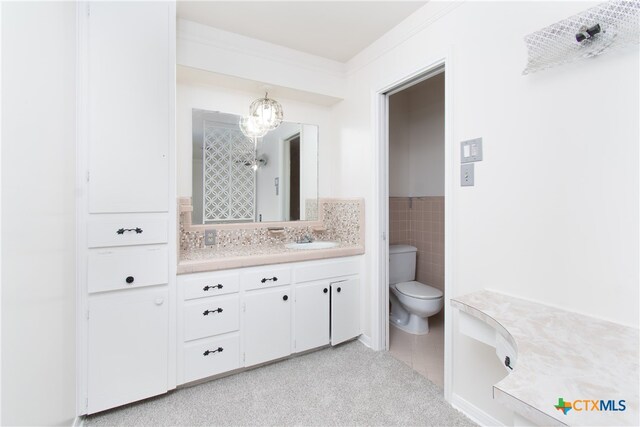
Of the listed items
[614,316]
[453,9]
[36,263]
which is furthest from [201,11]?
[614,316]

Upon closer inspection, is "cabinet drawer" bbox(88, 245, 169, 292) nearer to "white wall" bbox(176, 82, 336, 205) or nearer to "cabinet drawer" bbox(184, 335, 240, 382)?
"cabinet drawer" bbox(184, 335, 240, 382)

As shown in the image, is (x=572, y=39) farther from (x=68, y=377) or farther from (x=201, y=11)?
(x=68, y=377)

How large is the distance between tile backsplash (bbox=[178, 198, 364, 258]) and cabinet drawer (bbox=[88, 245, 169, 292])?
1.56 ft

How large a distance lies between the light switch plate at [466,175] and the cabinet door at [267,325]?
1.43 m

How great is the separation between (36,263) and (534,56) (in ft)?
7.30

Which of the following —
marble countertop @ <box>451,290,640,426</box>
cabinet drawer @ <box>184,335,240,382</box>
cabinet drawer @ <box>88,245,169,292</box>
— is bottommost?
cabinet drawer @ <box>184,335,240,382</box>

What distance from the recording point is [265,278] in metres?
2.15

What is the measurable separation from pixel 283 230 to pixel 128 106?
1.52 metres

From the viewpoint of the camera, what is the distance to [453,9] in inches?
70.4

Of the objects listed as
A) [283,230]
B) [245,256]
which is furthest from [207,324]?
[283,230]

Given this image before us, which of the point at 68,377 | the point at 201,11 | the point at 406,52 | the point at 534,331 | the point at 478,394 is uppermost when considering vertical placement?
the point at 201,11

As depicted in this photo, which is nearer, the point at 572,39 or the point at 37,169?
the point at 37,169

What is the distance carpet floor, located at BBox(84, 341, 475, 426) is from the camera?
166 cm

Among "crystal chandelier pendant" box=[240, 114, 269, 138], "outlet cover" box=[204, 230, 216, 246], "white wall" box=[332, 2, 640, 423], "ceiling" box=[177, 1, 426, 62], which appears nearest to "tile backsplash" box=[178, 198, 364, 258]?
"outlet cover" box=[204, 230, 216, 246]
